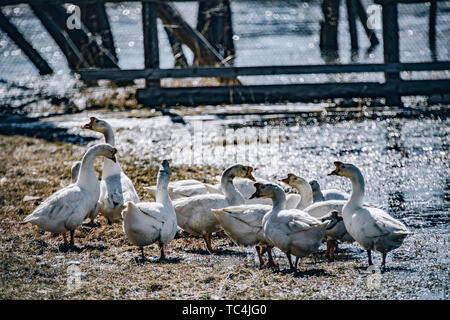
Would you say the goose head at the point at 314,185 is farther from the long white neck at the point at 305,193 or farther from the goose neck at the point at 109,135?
the goose neck at the point at 109,135

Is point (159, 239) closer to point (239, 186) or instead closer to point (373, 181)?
point (239, 186)

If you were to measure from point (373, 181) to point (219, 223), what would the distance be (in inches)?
98.0

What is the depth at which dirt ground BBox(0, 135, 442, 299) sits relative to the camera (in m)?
5.48

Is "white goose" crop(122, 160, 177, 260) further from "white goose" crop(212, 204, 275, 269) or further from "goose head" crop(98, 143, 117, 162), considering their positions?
"goose head" crop(98, 143, 117, 162)

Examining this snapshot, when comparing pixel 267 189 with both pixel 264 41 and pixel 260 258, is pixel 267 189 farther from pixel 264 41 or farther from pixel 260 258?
pixel 264 41

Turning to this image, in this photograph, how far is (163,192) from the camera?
698 centimetres

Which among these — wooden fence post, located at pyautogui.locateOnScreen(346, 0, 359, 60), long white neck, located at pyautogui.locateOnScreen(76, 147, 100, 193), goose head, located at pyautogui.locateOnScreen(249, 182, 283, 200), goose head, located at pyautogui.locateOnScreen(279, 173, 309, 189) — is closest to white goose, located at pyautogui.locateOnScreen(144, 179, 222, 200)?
long white neck, located at pyautogui.locateOnScreen(76, 147, 100, 193)

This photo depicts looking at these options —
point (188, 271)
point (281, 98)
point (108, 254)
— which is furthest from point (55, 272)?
point (281, 98)

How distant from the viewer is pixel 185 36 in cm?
1348

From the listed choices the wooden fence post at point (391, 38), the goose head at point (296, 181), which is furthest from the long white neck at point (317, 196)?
the wooden fence post at point (391, 38)

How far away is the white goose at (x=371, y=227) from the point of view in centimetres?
608

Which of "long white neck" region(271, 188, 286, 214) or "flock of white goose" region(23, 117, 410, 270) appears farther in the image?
"long white neck" region(271, 188, 286, 214)

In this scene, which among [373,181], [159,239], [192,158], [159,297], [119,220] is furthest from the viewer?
[192,158]

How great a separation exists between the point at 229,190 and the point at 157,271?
1.55 metres
